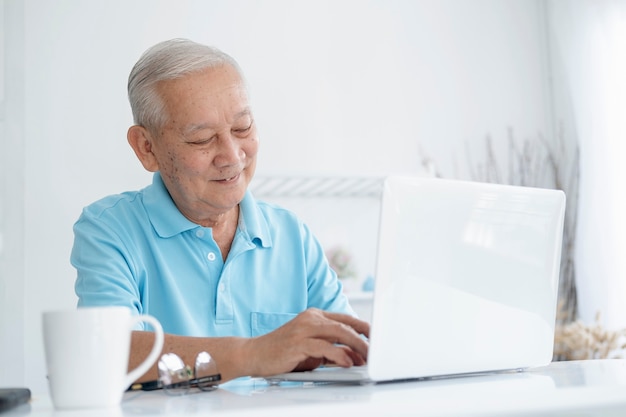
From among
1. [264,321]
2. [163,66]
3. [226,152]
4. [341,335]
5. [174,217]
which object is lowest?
[264,321]

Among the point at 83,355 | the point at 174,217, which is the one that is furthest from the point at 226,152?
the point at 83,355

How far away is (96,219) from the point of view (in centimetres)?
141

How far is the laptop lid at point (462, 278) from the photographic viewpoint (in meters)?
0.84

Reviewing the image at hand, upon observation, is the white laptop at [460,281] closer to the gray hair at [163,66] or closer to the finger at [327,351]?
the finger at [327,351]

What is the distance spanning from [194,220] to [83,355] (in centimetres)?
85

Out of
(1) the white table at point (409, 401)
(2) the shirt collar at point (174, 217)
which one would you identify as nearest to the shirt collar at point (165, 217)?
(2) the shirt collar at point (174, 217)

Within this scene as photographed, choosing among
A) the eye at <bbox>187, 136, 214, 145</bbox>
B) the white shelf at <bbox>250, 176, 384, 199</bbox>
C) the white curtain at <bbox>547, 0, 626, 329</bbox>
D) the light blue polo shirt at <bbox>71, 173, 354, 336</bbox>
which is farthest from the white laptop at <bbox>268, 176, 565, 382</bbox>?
the white curtain at <bbox>547, 0, 626, 329</bbox>

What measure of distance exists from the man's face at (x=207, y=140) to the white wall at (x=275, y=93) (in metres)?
1.00

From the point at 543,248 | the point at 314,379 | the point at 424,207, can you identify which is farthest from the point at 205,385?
the point at 543,248

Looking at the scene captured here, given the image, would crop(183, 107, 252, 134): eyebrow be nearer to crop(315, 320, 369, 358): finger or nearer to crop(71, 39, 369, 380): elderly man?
crop(71, 39, 369, 380): elderly man

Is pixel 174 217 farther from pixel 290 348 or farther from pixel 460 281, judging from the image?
pixel 460 281

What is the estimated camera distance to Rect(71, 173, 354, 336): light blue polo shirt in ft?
4.58

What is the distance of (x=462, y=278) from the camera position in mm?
907

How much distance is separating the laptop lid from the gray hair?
0.70 m
